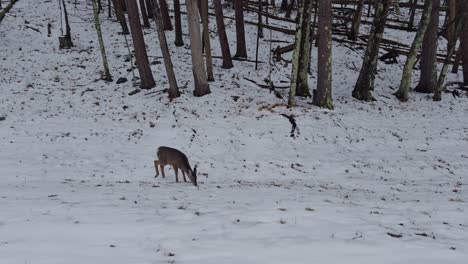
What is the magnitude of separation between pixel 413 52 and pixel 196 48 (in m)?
10.7

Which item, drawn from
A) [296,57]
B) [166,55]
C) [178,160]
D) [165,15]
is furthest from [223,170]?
[165,15]

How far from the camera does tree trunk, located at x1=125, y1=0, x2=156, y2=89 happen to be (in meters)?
18.7

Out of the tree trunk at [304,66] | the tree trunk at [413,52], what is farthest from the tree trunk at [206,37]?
the tree trunk at [413,52]

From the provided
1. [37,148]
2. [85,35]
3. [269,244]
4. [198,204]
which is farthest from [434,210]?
[85,35]

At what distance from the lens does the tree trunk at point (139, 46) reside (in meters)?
18.7

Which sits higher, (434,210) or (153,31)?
(153,31)

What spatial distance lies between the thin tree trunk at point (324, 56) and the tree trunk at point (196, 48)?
5391 millimetres

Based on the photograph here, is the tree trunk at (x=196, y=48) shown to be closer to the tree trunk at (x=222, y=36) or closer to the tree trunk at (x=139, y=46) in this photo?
the tree trunk at (x=139, y=46)

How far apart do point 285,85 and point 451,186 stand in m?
11.2

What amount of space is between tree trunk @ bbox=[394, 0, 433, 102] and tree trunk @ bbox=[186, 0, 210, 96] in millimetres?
9964

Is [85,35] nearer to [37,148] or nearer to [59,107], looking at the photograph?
[59,107]

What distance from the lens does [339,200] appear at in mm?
8836

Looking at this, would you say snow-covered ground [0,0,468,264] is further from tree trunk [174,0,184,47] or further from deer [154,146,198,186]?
tree trunk [174,0,184,47]

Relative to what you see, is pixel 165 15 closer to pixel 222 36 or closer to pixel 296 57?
pixel 222 36
